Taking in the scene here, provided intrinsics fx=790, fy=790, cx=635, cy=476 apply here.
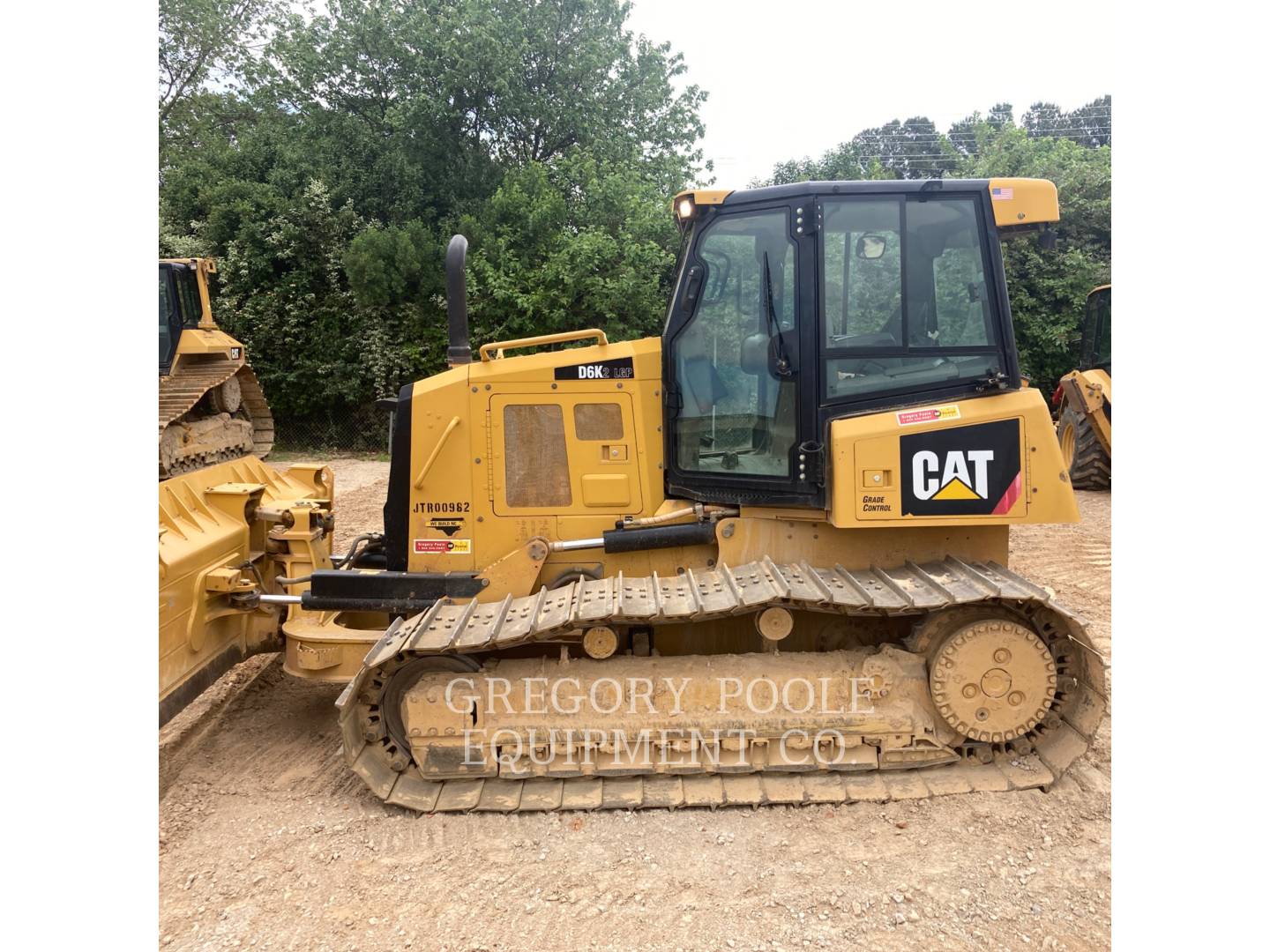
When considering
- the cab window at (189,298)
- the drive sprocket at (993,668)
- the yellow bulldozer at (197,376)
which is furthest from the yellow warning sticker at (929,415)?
the cab window at (189,298)

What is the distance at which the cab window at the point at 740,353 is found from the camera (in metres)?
3.65

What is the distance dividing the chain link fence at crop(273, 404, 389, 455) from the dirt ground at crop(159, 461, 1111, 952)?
12802 millimetres

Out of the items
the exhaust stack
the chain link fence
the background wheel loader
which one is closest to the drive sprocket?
the exhaust stack

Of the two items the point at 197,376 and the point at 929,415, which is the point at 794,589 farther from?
the point at 197,376

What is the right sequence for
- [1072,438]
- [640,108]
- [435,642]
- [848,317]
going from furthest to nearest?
[640,108] < [1072,438] < [848,317] < [435,642]

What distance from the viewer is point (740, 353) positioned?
3.75 m

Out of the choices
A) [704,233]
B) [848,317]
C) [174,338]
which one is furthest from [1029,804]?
[174,338]

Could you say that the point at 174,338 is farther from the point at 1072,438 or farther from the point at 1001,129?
the point at 1001,129

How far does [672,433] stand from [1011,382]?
5.20ft

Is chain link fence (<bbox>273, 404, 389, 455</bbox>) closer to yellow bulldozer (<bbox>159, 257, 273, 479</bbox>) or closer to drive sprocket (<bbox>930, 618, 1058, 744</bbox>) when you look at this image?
yellow bulldozer (<bbox>159, 257, 273, 479</bbox>)

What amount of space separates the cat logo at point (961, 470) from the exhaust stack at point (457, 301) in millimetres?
2126

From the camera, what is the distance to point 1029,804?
3377 millimetres

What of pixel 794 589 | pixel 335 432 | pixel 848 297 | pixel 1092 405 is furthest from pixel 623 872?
pixel 335 432

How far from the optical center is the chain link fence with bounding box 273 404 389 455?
16078 mm
